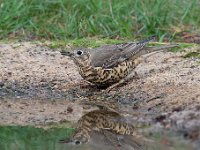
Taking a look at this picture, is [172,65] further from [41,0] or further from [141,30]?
[41,0]

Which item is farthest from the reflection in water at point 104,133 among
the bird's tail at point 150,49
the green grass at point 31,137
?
the bird's tail at point 150,49

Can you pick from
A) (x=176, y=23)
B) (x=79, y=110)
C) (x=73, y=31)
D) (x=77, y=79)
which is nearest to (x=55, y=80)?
(x=77, y=79)

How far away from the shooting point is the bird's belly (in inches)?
385

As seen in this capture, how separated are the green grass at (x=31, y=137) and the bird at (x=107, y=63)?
1467mm

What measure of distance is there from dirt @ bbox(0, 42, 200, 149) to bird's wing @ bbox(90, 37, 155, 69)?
32 centimetres

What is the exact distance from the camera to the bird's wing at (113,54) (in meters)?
9.88

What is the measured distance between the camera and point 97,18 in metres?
12.4

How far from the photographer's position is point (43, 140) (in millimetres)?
8078

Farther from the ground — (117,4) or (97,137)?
(117,4)

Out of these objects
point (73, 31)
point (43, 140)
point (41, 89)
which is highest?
point (73, 31)

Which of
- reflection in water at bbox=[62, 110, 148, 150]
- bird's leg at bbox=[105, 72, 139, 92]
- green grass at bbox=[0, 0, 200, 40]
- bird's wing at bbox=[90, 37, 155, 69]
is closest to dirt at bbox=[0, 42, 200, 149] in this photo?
bird's leg at bbox=[105, 72, 139, 92]

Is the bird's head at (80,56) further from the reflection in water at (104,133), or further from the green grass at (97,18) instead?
the green grass at (97,18)

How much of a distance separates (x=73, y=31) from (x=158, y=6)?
1.34 metres

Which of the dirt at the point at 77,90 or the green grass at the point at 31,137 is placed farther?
the dirt at the point at 77,90
